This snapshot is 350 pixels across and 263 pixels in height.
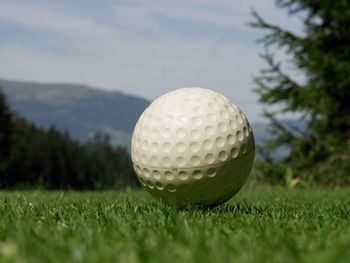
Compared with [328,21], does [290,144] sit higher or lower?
lower

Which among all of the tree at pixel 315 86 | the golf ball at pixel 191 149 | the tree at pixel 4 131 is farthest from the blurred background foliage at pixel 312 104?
the tree at pixel 4 131

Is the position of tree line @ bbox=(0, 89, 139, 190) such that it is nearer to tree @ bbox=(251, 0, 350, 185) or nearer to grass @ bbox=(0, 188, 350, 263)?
tree @ bbox=(251, 0, 350, 185)

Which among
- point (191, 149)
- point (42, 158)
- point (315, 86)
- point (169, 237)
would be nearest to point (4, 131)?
point (42, 158)

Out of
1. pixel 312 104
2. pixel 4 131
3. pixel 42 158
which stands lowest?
pixel 42 158

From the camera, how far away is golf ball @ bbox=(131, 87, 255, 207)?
504 cm

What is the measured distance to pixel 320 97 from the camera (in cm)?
1670

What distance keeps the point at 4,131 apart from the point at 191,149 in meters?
52.6

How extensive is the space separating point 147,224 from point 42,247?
1159mm

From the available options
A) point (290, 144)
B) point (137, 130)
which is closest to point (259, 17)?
point (290, 144)

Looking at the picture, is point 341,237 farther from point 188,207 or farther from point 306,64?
point 306,64

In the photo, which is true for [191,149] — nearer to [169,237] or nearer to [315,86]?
[169,237]

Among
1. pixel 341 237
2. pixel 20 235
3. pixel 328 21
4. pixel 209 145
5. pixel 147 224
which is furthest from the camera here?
pixel 328 21

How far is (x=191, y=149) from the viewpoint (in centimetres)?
503

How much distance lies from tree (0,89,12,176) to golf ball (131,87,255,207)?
2007 inches
